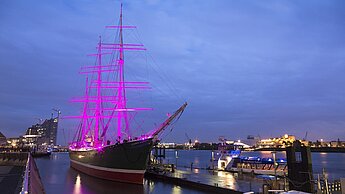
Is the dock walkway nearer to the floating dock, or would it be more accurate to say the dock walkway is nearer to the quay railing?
the floating dock

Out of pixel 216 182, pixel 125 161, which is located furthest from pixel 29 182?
pixel 125 161

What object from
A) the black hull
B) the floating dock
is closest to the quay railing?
the floating dock

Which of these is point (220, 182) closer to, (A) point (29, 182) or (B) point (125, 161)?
(B) point (125, 161)

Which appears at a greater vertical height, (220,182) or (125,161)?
(125,161)

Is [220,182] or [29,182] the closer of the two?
[29,182]

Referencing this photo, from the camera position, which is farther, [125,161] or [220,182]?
[125,161]

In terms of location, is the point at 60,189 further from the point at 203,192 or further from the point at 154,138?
the point at 203,192

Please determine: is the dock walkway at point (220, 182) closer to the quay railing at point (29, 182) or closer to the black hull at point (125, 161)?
the black hull at point (125, 161)

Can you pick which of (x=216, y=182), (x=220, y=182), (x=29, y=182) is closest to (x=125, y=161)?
(x=216, y=182)

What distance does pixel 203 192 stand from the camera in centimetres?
2300

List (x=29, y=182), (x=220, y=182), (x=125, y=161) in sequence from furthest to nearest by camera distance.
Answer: (x=125, y=161) < (x=220, y=182) < (x=29, y=182)

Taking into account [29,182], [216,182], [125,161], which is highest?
[29,182]

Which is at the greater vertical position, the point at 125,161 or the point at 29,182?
the point at 29,182

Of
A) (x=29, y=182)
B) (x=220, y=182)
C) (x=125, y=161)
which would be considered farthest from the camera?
(x=125, y=161)
